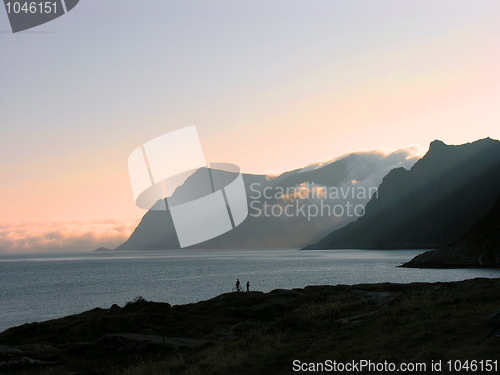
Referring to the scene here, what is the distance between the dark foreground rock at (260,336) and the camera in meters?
20.6

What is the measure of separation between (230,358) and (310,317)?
10582 millimetres

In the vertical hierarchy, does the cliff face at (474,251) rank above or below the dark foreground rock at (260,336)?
below

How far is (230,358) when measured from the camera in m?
22.1

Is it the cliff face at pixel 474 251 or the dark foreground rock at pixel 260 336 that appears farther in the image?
the cliff face at pixel 474 251

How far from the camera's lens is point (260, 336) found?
27.2 m

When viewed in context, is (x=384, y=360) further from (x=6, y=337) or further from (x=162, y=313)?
(x=6, y=337)

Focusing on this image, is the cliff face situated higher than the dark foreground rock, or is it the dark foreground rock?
the dark foreground rock

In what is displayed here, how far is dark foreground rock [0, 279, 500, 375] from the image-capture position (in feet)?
67.6

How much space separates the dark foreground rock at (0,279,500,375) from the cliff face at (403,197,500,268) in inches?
4961

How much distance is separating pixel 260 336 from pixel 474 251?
15502 cm

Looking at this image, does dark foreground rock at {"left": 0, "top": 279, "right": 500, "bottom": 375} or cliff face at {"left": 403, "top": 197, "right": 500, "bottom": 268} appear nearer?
dark foreground rock at {"left": 0, "top": 279, "right": 500, "bottom": 375}

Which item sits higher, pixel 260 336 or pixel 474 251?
pixel 260 336

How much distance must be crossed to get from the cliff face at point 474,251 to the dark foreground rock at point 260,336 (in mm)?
126018

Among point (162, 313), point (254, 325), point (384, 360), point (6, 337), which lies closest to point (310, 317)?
point (254, 325)
